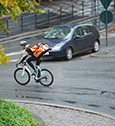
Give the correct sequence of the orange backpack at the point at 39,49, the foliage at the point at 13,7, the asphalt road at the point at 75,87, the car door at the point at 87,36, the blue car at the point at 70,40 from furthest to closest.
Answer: the car door at the point at 87,36, the blue car at the point at 70,40, the orange backpack at the point at 39,49, the asphalt road at the point at 75,87, the foliage at the point at 13,7

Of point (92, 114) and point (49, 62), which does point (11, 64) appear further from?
point (92, 114)

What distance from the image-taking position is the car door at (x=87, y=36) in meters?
18.5

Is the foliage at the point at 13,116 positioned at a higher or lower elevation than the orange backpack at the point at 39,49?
lower

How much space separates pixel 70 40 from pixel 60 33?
0.85 meters

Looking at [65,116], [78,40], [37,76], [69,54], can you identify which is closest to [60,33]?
[78,40]

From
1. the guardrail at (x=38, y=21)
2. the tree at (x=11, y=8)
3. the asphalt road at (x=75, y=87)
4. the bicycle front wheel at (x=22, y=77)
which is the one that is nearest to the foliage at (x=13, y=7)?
the tree at (x=11, y=8)

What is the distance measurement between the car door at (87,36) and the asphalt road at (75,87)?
2288mm

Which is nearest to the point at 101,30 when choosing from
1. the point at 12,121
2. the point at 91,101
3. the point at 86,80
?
the point at 86,80

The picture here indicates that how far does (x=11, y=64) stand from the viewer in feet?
55.4

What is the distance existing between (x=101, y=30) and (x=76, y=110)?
773 inches

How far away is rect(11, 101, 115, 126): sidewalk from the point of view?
7.75m

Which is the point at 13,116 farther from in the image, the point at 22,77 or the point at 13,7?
the point at 22,77

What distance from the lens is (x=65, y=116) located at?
8336mm

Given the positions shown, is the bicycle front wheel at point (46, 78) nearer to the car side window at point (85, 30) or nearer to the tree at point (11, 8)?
the tree at point (11, 8)
